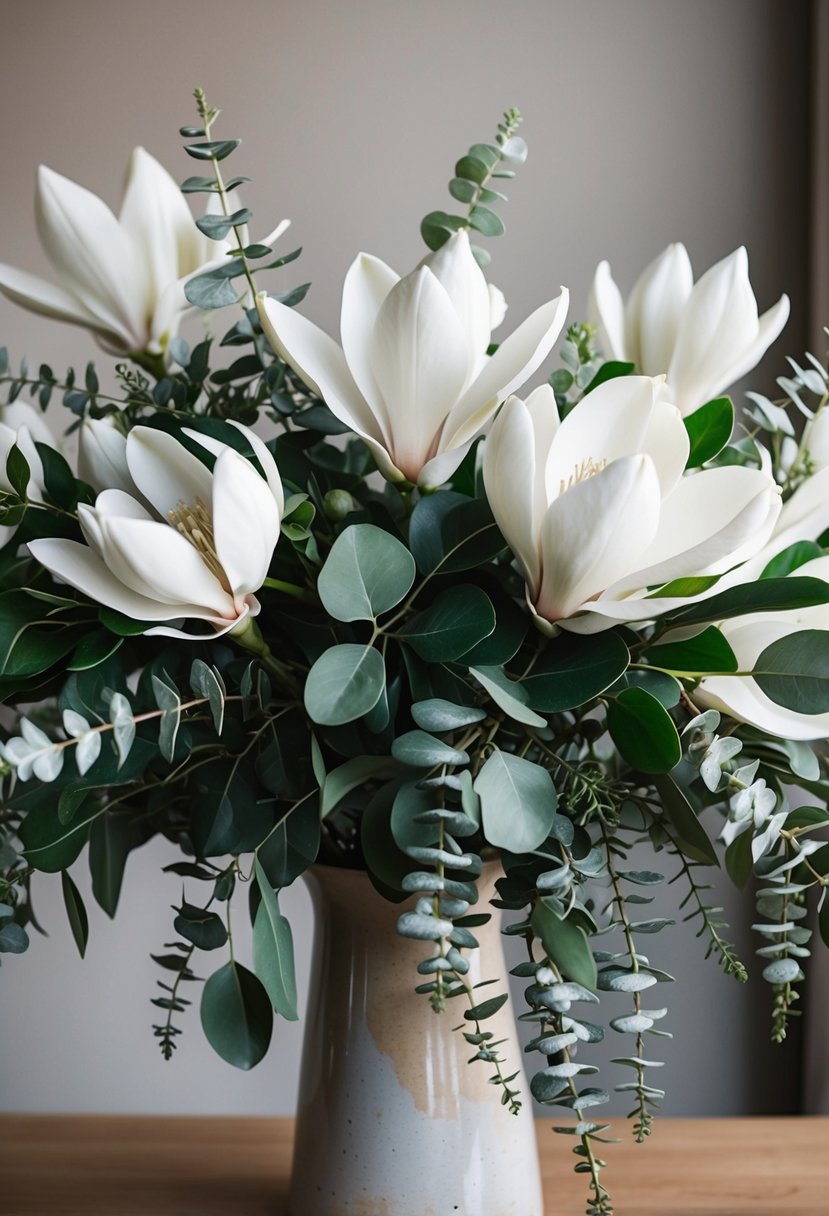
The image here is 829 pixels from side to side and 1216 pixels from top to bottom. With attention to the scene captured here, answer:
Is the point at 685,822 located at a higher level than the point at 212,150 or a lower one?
lower

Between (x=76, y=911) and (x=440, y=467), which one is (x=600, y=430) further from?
(x=76, y=911)

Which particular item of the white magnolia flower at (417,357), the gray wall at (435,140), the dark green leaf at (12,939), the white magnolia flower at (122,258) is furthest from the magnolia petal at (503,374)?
the gray wall at (435,140)

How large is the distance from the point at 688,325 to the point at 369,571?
25 centimetres

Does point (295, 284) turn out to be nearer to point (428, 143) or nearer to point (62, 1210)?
point (428, 143)

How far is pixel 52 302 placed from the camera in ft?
2.08

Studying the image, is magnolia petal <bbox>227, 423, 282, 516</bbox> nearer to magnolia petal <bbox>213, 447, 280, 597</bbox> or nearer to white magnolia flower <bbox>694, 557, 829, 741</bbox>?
magnolia petal <bbox>213, 447, 280, 597</bbox>

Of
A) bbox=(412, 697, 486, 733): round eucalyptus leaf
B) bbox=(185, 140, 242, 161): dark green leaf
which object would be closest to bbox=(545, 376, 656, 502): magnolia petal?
bbox=(412, 697, 486, 733): round eucalyptus leaf

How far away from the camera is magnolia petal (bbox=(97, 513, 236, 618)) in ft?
1.40

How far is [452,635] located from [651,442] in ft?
0.41

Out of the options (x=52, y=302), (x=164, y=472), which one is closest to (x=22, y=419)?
(x=52, y=302)

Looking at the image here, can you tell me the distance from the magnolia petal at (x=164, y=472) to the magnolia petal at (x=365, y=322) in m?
0.08

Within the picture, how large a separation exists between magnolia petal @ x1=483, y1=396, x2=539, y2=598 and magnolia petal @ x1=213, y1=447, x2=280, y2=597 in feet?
0.31

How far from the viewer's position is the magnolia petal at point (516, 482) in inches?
17.4

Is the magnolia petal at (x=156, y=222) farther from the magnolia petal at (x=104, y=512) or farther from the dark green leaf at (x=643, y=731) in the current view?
the dark green leaf at (x=643, y=731)
